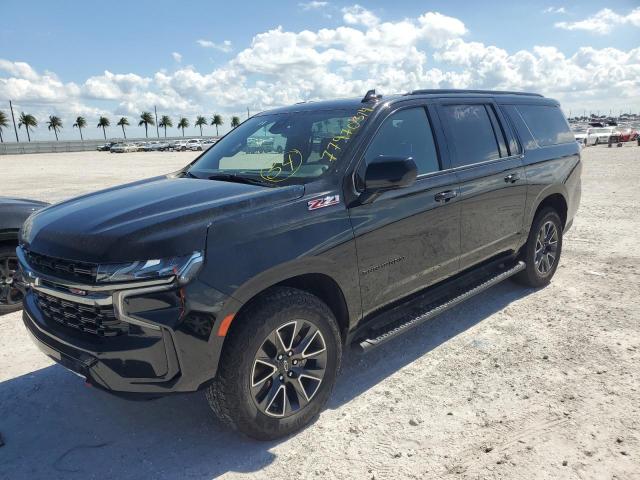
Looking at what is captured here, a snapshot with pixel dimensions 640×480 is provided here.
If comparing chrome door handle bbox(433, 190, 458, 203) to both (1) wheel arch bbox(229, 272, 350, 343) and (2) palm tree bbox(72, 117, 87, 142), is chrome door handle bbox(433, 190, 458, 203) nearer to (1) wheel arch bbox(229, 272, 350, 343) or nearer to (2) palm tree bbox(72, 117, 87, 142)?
(1) wheel arch bbox(229, 272, 350, 343)

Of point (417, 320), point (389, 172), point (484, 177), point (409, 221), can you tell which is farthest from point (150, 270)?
point (484, 177)

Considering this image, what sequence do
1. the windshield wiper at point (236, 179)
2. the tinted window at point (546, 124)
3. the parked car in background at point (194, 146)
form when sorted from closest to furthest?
1. the windshield wiper at point (236, 179)
2. the tinted window at point (546, 124)
3. the parked car in background at point (194, 146)

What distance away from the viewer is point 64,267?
2.67 meters

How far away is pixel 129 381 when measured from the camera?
8.26ft

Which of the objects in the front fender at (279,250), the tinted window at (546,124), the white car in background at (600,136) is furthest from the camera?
the white car in background at (600,136)

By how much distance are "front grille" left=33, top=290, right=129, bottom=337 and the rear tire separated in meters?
4.11

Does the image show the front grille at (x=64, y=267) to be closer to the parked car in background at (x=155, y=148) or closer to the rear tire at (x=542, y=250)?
the rear tire at (x=542, y=250)

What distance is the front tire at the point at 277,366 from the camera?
8.84 feet

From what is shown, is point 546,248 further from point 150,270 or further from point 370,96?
point 150,270

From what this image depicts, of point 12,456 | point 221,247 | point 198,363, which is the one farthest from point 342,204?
point 12,456

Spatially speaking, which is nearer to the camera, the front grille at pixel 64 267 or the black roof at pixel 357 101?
the front grille at pixel 64 267

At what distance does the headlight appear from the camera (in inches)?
96.3

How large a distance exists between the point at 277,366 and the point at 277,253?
672mm

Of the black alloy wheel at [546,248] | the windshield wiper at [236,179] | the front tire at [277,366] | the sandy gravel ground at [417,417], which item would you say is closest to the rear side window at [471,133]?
the black alloy wheel at [546,248]
